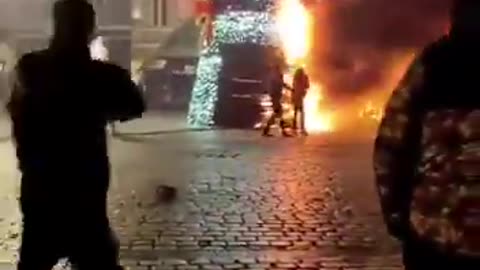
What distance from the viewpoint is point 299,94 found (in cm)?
2569

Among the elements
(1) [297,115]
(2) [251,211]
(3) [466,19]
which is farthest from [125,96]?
(1) [297,115]

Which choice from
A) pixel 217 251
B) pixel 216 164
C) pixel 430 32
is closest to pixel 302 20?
pixel 430 32

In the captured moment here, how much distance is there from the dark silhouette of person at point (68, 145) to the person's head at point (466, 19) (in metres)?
1.88

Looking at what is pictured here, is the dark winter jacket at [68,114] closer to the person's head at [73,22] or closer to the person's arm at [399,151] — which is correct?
the person's head at [73,22]

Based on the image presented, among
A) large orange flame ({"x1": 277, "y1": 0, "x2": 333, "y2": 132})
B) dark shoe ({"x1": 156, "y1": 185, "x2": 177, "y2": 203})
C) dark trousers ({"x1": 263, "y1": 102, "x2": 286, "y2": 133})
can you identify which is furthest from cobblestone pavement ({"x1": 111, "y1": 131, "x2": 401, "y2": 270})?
large orange flame ({"x1": 277, "y1": 0, "x2": 333, "y2": 132})

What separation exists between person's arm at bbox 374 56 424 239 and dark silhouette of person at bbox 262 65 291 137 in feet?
65.9

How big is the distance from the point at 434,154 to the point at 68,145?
6.46ft

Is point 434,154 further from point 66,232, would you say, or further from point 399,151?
point 66,232

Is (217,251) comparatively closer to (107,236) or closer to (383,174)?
(107,236)

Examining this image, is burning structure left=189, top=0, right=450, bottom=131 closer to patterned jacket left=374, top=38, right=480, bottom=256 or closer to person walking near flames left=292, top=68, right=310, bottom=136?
person walking near flames left=292, top=68, right=310, bottom=136

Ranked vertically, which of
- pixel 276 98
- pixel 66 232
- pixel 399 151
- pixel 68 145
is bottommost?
pixel 276 98

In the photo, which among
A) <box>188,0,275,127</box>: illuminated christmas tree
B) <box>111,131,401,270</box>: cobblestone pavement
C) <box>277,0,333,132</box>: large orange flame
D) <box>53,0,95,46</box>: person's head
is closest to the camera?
<box>53,0,95,46</box>: person's head

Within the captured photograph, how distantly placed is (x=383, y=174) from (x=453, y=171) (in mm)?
329

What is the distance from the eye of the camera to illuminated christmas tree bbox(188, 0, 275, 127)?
26.9m
